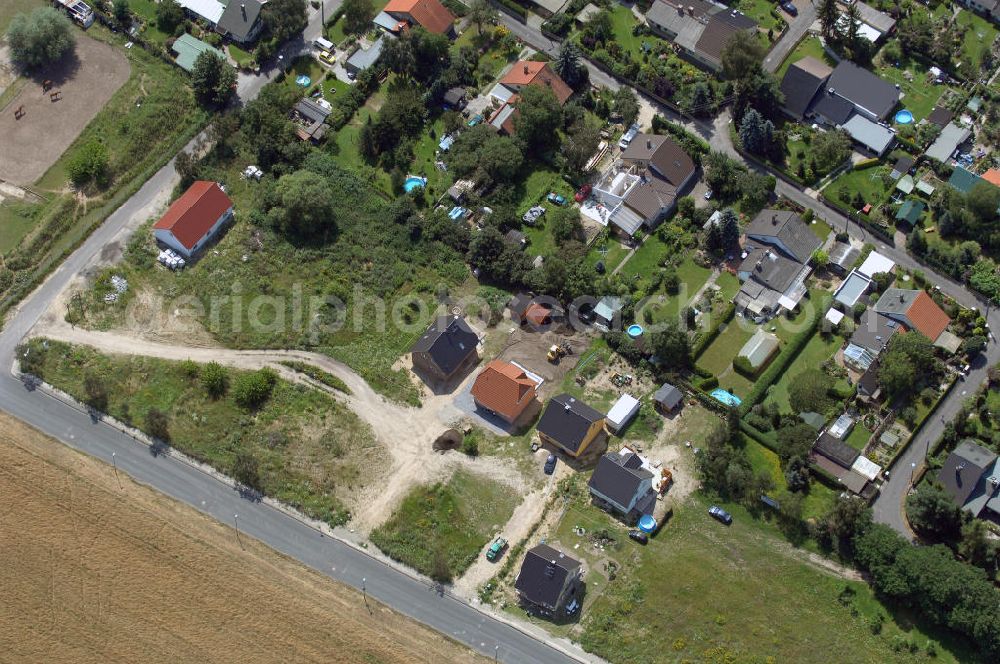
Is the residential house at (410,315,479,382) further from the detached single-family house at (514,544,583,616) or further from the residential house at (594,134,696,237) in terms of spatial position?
the residential house at (594,134,696,237)

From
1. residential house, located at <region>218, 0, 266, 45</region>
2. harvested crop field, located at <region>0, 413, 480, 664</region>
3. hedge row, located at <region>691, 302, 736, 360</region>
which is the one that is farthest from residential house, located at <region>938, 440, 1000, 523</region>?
residential house, located at <region>218, 0, 266, 45</region>

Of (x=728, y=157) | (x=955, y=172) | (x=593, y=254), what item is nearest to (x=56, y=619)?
(x=593, y=254)

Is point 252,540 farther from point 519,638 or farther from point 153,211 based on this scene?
point 153,211

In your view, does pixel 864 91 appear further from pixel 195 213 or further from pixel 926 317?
pixel 195 213

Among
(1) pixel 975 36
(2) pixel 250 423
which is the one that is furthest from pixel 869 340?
(2) pixel 250 423

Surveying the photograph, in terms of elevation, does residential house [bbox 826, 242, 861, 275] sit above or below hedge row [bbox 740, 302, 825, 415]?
above

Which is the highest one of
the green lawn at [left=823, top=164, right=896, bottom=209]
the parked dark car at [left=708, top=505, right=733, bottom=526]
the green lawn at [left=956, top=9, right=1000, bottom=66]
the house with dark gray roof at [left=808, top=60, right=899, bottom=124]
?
the green lawn at [left=956, top=9, right=1000, bottom=66]
